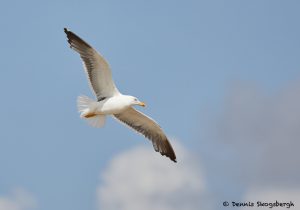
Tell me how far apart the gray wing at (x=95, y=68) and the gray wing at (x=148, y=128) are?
62 centimetres

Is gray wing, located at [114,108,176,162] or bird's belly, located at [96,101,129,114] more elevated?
gray wing, located at [114,108,176,162]

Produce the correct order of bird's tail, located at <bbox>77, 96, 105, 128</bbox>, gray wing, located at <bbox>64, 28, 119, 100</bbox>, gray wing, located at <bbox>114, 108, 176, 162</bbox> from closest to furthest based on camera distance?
gray wing, located at <bbox>64, 28, 119, 100</bbox> < bird's tail, located at <bbox>77, 96, 105, 128</bbox> < gray wing, located at <bbox>114, 108, 176, 162</bbox>

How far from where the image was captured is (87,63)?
1311cm

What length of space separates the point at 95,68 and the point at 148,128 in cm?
156

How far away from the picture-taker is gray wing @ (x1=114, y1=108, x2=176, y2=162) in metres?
13.8

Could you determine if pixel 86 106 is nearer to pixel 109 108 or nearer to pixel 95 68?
pixel 109 108

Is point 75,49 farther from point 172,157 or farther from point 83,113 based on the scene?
point 172,157

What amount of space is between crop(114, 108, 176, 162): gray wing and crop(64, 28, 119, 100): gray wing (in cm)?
62

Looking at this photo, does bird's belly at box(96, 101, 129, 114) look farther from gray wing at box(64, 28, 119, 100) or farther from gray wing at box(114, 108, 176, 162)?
gray wing at box(114, 108, 176, 162)

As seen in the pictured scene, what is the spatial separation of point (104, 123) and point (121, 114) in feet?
Answer: 2.03

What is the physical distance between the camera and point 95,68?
42.9 ft

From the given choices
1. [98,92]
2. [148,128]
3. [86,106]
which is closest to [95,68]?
[98,92]

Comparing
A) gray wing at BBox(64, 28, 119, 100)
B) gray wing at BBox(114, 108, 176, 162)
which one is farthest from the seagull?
gray wing at BBox(114, 108, 176, 162)

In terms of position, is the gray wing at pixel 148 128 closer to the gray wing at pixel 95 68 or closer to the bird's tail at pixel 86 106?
the gray wing at pixel 95 68
